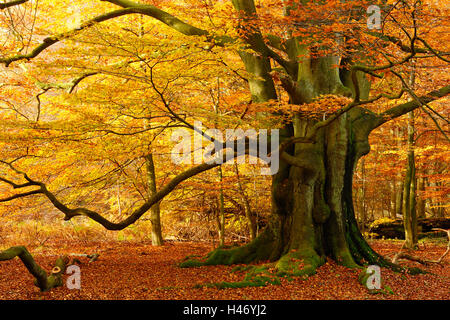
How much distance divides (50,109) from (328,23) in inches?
270

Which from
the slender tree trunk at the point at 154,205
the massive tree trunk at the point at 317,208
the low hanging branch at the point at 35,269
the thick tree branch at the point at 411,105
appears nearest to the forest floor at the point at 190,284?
the low hanging branch at the point at 35,269

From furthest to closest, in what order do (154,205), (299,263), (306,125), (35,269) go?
(154,205) → (306,125) → (299,263) → (35,269)

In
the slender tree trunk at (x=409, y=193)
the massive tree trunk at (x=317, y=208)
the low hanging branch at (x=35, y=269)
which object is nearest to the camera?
the low hanging branch at (x=35, y=269)

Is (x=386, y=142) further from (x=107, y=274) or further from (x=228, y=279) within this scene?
(x=107, y=274)

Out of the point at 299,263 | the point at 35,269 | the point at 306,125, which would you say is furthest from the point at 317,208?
the point at 35,269

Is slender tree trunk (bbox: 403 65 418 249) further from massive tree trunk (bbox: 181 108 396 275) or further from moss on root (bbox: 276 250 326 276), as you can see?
moss on root (bbox: 276 250 326 276)

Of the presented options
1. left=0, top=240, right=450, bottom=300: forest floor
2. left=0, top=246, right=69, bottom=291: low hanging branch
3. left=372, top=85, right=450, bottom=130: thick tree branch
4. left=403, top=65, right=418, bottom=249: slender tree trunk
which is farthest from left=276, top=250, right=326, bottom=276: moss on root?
left=403, top=65, right=418, bottom=249: slender tree trunk

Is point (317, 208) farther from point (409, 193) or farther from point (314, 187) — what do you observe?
point (409, 193)

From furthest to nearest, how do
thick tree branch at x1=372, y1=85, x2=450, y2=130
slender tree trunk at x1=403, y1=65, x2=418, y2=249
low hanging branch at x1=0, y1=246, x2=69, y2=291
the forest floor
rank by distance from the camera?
slender tree trunk at x1=403, y1=65, x2=418, y2=249 → thick tree branch at x1=372, y1=85, x2=450, y2=130 → the forest floor → low hanging branch at x1=0, y1=246, x2=69, y2=291

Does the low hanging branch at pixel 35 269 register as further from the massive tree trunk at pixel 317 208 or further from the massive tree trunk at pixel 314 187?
the massive tree trunk at pixel 317 208

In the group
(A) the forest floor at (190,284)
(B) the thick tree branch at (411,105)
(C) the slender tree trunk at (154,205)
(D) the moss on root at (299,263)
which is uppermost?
(B) the thick tree branch at (411,105)

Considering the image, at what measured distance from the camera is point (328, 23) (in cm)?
593

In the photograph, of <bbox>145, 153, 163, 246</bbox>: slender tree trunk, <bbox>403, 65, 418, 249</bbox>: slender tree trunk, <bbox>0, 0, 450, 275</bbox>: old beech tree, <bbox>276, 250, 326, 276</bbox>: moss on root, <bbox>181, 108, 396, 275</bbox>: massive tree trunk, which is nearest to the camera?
<bbox>276, 250, 326, 276</bbox>: moss on root

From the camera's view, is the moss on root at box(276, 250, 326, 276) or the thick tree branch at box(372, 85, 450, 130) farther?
the thick tree branch at box(372, 85, 450, 130)
